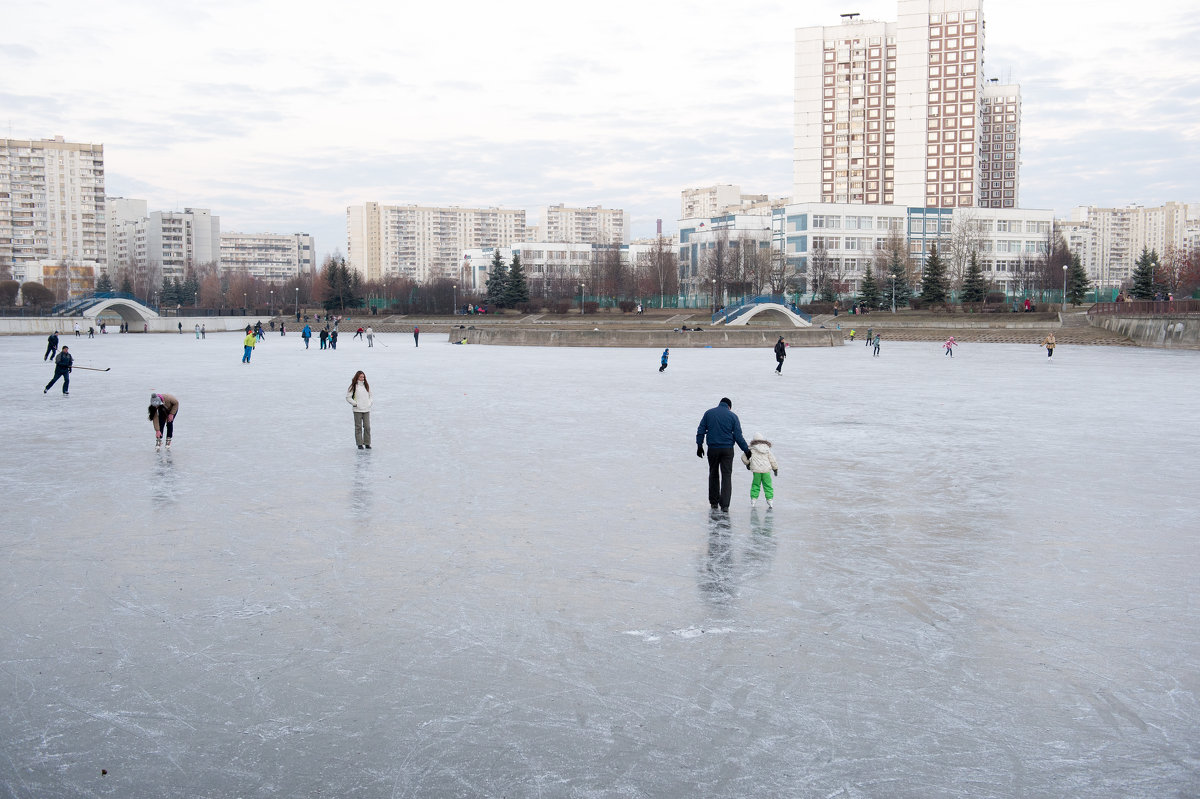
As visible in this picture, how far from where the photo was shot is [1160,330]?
153ft

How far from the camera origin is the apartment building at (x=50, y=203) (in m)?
131

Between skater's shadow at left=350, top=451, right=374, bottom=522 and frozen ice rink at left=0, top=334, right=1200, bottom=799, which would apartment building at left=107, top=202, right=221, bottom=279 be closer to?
skater's shadow at left=350, top=451, right=374, bottom=522

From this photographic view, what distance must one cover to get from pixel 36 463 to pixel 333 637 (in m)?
8.95

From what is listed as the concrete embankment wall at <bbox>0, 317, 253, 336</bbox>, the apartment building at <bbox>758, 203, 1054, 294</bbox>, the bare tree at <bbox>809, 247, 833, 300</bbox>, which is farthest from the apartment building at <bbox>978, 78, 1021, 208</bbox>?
the concrete embankment wall at <bbox>0, 317, 253, 336</bbox>

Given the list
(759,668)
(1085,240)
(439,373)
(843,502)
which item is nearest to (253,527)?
(759,668)

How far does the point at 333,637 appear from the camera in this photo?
6.08 meters

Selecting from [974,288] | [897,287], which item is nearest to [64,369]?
[974,288]

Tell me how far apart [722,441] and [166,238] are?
183363 millimetres

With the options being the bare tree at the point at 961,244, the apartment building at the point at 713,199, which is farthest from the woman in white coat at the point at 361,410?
the apartment building at the point at 713,199

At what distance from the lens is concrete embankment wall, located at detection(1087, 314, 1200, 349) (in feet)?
144

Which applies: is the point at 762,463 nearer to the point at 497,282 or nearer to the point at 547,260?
the point at 497,282

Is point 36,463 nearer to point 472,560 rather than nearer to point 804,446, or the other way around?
point 472,560

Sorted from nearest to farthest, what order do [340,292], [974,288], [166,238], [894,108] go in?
[974,288], [340,292], [894,108], [166,238]

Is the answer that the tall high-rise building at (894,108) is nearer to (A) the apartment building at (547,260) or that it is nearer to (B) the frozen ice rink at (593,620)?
(A) the apartment building at (547,260)
